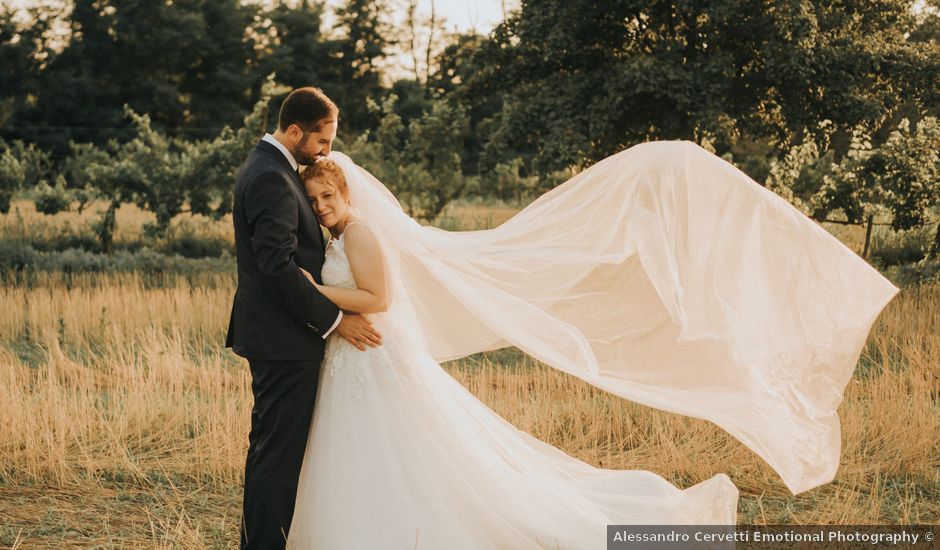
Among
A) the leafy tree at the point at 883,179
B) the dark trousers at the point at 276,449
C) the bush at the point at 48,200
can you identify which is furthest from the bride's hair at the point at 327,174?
the bush at the point at 48,200

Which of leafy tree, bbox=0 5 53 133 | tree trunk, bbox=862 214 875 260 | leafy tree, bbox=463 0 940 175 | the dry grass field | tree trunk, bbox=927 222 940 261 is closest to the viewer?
the dry grass field

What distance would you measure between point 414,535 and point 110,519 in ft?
7.09

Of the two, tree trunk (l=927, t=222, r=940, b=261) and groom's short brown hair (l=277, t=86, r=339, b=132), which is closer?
groom's short brown hair (l=277, t=86, r=339, b=132)

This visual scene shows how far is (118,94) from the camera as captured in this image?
4884 cm

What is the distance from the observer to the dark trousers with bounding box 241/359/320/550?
4047 mm

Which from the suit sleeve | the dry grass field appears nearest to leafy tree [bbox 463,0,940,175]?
the dry grass field

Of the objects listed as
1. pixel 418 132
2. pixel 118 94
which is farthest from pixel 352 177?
pixel 118 94

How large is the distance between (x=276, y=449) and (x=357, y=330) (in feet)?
2.22

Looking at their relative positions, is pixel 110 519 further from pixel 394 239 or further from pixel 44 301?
pixel 44 301

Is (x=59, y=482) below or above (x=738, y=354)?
below

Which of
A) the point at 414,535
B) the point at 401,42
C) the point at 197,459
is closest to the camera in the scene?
the point at 414,535

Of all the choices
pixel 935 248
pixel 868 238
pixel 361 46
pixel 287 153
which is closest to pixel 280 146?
pixel 287 153

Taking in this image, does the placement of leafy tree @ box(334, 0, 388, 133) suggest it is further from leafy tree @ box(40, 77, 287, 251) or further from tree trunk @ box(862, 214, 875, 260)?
tree trunk @ box(862, 214, 875, 260)

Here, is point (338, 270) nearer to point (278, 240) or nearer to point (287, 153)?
point (278, 240)
